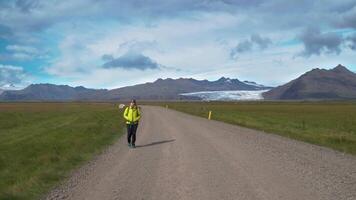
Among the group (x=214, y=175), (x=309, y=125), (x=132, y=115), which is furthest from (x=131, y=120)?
(x=309, y=125)

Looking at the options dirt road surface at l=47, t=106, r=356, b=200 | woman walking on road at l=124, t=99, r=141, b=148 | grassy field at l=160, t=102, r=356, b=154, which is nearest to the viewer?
dirt road surface at l=47, t=106, r=356, b=200

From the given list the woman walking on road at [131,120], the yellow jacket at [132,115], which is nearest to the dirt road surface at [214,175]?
the woman walking on road at [131,120]

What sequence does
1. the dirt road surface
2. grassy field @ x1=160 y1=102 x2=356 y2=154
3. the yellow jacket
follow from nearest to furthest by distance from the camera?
the dirt road surface < the yellow jacket < grassy field @ x1=160 y1=102 x2=356 y2=154

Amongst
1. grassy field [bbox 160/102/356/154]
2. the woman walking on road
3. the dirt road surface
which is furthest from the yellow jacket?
grassy field [bbox 160/102/356/154]

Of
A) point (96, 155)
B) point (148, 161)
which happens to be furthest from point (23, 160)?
point (148, 161)

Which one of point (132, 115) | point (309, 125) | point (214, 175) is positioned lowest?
point (309, 125)

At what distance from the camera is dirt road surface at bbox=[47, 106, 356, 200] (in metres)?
10.4

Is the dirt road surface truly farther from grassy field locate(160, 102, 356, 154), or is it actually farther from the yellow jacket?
grassy field locate(160, 102, 356, 154)

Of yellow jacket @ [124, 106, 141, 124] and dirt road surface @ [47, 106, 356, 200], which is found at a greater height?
yellow jacket @ [124, 106, 141, 124]

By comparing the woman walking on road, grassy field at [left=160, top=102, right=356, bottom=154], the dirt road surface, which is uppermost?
the woman walking on road

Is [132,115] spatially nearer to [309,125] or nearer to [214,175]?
[214,175]

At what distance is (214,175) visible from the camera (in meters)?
12.8

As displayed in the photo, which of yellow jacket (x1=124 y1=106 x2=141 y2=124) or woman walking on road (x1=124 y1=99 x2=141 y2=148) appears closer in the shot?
woman walking on road (x1=124 y1=99 x2=141 y2=148)

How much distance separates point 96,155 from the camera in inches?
745
